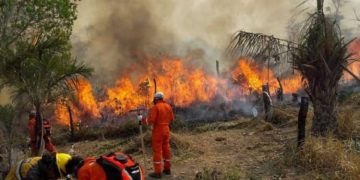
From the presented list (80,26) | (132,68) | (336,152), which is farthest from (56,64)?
(80,26)

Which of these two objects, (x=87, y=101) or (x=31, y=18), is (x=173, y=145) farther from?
(x=87, y=101)

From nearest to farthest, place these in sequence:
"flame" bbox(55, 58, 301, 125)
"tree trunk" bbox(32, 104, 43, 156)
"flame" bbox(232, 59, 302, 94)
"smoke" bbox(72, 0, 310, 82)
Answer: "tree trunk" bbox(32, 104, 43, 156)
"flame" bbox(55, 58, 301, 125)
"flame" bbox(232, 59, 302, 94)
"smoke" bbox(72, 0, 310, 82)

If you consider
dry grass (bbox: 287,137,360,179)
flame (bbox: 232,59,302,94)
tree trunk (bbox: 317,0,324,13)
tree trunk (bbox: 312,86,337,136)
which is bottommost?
dry grass (bbox: 287,137,360,179)

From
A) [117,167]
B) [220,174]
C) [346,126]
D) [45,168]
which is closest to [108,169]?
[117,167]

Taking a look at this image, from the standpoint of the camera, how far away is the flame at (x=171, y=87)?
2484 cm

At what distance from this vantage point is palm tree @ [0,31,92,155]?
10328 mm

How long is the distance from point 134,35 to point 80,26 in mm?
5385

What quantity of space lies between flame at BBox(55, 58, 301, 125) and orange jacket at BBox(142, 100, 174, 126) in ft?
45.8

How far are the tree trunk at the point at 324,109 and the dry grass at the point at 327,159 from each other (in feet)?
3.35

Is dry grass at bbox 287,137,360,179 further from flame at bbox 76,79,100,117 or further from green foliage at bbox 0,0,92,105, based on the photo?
flame at bbox 76,79,100,117

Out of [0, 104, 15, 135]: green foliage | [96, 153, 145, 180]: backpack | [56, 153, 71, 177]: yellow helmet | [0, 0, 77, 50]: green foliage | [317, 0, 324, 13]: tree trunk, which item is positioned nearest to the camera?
[96, 153, 145, 180]: backpack

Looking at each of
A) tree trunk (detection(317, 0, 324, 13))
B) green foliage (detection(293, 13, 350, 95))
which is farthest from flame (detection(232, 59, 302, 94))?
tree trunk (detection(317, 0, 324, 13))

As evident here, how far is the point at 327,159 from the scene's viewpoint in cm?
948

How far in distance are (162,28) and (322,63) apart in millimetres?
19694
